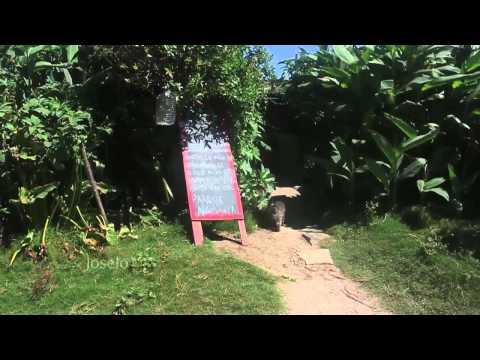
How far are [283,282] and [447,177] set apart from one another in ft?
8.78

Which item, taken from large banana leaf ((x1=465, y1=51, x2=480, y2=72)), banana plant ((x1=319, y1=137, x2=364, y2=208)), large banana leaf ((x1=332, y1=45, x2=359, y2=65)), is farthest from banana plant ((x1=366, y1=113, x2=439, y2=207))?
large banana leaf ((x1=332, y1=45, x2=359, y2=65))

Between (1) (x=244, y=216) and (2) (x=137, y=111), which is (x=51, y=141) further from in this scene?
(1) (x=244, y=216)

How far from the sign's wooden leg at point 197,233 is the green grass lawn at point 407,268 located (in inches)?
54.4

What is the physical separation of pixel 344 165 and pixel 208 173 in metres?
1.72

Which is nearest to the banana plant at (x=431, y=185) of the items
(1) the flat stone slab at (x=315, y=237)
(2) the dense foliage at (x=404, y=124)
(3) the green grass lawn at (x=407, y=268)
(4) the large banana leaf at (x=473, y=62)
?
(2) the dense foliage at (x=404, y=124)

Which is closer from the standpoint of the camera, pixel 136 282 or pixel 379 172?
pixel 136 282

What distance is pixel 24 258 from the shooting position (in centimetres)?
466

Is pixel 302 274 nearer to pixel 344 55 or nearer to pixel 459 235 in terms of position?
pixel 459 235

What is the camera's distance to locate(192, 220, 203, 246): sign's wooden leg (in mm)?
5125

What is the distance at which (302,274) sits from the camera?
16.1 ft

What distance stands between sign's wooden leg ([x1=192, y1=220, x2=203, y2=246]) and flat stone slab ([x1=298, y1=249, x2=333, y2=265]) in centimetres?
104

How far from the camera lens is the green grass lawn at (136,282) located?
3.98 metres

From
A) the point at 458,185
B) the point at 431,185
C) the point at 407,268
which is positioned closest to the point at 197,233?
the point at 407,268

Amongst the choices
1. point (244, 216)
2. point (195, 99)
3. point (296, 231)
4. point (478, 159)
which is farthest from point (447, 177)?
point (195, 99)
